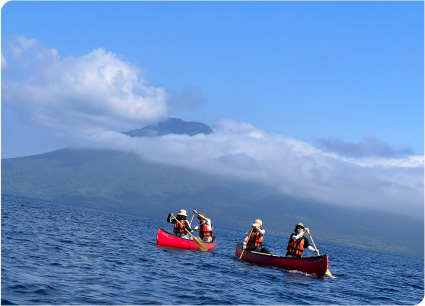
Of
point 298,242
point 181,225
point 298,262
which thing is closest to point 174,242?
point 181,225

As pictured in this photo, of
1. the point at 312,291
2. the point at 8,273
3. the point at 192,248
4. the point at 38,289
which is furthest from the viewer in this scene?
the point at 192,248

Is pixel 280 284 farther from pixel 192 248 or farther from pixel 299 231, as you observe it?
pixel 192 248

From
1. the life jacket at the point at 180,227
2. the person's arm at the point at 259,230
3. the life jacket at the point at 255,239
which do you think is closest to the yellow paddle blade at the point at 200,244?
the life jacket at the point at 180,227

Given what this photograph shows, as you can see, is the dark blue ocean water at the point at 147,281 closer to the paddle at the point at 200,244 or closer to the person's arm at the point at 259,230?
the person's arm at the point at 259,230

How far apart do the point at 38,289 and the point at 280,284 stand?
11.7 meters

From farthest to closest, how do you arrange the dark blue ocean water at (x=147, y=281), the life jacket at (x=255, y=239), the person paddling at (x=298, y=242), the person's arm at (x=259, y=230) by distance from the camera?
the life jacket at (x=255, y=239)
the person's arm at (x=259, y=230)
the person paddling at (x=298, y=242)
the dark blue ocean water at (x=147, y=281)

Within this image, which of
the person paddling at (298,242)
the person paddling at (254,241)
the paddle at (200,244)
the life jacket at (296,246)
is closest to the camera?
the person paddling at (298,242)

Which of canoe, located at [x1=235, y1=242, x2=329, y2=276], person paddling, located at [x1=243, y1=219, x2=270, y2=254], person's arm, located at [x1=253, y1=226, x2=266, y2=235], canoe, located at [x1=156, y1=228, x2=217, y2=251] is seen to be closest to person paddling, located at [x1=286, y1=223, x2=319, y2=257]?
canoe, located at [x1=235, y1=242, x2=329, y2=276]

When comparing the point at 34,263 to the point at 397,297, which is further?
the point at 397,297

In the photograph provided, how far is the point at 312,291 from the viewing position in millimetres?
22609

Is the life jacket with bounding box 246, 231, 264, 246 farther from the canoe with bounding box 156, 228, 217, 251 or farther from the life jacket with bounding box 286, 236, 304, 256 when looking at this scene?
the canoe with bounding box 156, 228, 217, 251

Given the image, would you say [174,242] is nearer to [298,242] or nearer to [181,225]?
[181,225]

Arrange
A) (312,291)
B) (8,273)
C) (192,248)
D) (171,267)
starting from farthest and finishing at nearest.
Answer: (192,248), (171,267), (312,291), (8,273)

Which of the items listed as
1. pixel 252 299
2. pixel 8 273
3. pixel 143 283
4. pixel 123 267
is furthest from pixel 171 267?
pixel 8 273
